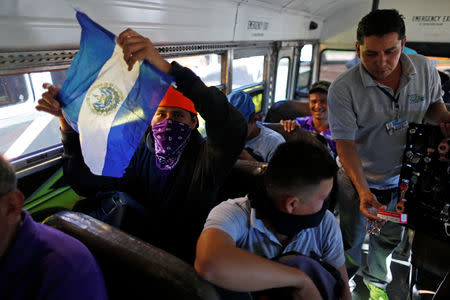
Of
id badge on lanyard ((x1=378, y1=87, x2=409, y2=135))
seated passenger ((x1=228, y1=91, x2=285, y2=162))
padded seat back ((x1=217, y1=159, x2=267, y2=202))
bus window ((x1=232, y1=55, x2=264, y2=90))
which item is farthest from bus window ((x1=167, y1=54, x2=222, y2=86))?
id badge on lanyard ((x1=378, y1=87, x2=409, y2=135))

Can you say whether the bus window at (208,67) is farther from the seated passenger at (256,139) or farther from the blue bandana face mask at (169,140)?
the blue bandana face mask at (169,140)

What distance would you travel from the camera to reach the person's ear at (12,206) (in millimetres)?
1060

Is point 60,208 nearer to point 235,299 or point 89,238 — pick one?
point 89,238

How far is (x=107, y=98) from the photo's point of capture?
5.76 feet

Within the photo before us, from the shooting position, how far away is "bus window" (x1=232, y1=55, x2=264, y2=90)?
4.98 m

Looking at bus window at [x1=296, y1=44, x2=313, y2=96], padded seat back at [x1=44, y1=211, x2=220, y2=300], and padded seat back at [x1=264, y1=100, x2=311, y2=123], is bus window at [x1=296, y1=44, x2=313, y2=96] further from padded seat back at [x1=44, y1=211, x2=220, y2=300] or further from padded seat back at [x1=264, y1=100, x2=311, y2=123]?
padded seat back at [x1=44, y1=211, x2=220, y2=300]

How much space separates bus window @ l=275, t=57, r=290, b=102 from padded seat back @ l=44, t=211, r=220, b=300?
191 inches

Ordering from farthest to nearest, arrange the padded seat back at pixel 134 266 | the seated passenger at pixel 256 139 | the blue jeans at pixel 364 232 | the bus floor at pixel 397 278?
the seated passenger at pixel 256 139 → the bus floor at pixel 397 278 → the blue jeans at pixel 364 232 → the padded seat back at pixel 134 266

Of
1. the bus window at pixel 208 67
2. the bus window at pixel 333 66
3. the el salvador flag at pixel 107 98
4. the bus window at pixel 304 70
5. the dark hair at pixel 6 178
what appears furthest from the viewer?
the bus window at pixel 333 66

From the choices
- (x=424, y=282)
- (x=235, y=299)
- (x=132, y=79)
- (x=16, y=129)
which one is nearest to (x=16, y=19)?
(x=132, y=79)

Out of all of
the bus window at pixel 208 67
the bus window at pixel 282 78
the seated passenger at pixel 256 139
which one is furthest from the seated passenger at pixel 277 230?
the bus window at pixel 282 78

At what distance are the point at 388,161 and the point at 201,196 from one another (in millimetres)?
1374

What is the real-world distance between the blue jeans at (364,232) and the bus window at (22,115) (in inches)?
92.7

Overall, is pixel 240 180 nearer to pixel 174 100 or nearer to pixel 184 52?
pixel 174 100
